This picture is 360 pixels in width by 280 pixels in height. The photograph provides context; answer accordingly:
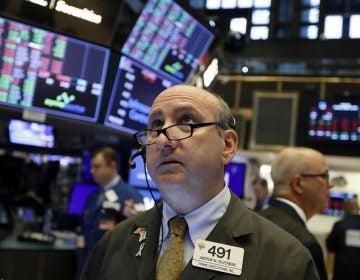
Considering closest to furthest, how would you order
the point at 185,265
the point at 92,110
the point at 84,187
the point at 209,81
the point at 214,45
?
the point at 185,265, the point at 92,110, the point at 214,45, the point at 209,81, the point at 84,187

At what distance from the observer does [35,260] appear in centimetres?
358

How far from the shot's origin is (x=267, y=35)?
6.03 metres

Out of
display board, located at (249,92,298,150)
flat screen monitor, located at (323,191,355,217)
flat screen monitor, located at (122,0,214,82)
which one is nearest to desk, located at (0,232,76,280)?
flat screen monitor, located at (122,0,214,82)

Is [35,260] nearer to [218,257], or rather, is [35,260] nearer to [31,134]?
[31,134]

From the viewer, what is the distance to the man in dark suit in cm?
131

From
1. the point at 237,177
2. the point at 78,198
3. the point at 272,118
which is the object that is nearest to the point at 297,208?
the point at 78,198

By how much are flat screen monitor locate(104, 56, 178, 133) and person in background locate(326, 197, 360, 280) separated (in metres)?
1.91

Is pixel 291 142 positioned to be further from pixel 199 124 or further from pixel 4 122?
pixel 199 124

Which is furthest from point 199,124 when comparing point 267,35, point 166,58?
point 267,35

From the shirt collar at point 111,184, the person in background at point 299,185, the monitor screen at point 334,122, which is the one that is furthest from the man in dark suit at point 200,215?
the monitor screen at point 334,122

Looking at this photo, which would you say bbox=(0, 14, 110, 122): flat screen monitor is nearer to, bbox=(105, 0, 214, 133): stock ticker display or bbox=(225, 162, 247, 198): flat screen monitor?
bbox=(105, 0, 214, 133): stock ticker display

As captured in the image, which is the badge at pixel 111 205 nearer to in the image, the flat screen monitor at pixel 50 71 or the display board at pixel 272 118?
the flat screen monitor at pixel 50 71

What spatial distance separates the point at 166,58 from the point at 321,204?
1529 millimetres

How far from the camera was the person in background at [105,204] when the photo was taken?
3562 millimetres
